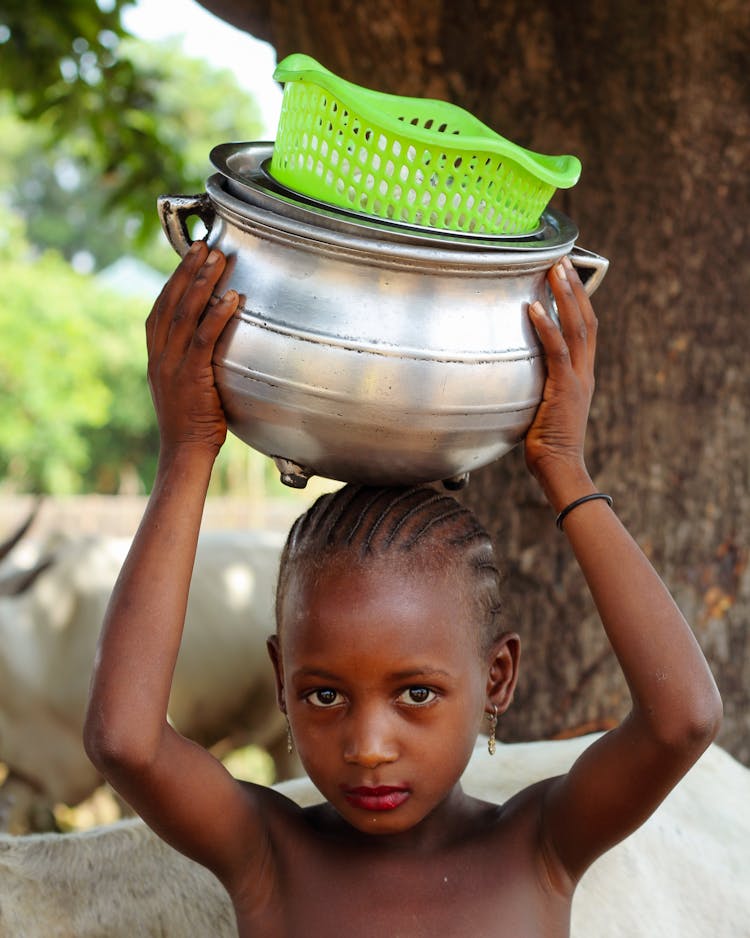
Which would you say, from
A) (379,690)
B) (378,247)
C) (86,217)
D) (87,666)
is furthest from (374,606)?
(86,217)

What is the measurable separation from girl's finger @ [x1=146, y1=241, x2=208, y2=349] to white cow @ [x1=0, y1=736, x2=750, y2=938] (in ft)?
3.18

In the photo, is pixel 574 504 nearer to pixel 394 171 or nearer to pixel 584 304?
pixel 584 304

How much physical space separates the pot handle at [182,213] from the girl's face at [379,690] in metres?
0.53

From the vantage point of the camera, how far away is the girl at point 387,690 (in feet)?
5.49

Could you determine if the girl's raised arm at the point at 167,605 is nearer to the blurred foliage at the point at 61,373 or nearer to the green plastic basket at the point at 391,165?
the green plastic basket at the point at 391,165

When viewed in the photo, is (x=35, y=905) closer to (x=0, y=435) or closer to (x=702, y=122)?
(x=702, y=122)

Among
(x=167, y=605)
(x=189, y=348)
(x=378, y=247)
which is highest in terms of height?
(x=378, y=247)

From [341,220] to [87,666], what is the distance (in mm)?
4180

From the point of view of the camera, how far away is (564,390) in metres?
1.68

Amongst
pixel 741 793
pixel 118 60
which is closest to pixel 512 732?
pixel 741 793

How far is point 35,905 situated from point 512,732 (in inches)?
56.1

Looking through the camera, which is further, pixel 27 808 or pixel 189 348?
pixel 27 808

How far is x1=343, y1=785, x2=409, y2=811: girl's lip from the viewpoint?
1722 mm

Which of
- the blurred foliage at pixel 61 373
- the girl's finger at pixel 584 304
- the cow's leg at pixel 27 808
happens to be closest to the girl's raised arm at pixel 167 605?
the girl's finger at pixel 584 304
